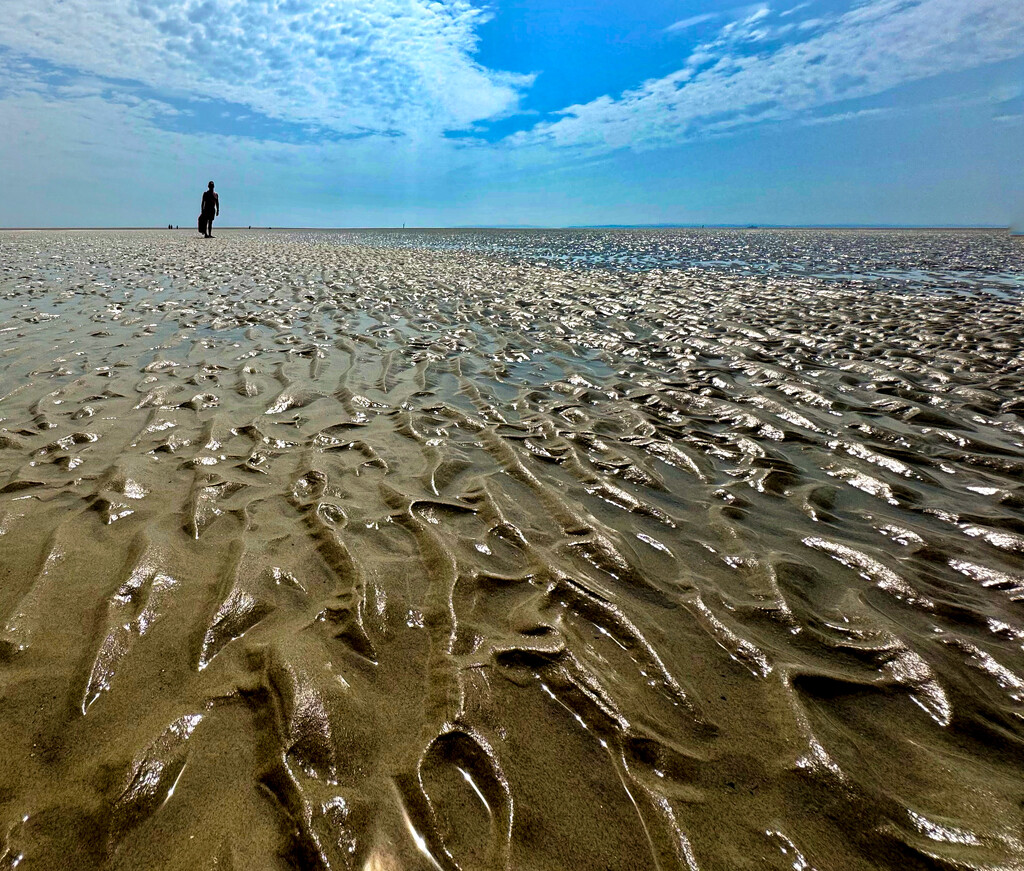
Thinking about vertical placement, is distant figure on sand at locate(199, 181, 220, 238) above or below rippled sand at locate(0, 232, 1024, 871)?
above

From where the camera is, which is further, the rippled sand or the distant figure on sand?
the distant figure on sand

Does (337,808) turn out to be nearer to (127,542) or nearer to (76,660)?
(76,660)

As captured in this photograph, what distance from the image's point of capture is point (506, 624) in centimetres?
265

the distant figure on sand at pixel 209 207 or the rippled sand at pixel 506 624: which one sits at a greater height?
the distant figure on sand at pixel 209 207

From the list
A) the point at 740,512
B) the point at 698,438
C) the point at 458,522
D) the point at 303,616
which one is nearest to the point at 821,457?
the point at 698,438

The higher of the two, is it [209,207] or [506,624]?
[209,207]

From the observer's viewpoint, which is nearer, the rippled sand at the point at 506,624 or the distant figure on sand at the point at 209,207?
the rippled sand at the point at 506,624

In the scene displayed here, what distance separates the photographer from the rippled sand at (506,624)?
5.75ft

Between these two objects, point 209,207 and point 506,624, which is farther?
point 209,207

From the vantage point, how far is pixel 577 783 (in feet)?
6.27

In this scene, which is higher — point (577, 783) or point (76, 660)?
point (76, 660)

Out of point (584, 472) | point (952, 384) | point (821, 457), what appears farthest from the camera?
point (952, 384)

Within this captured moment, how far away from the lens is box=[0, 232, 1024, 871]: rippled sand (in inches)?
69.0

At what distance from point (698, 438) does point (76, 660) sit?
16.2ft
